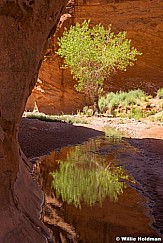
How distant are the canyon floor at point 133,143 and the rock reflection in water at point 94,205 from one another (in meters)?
0.24

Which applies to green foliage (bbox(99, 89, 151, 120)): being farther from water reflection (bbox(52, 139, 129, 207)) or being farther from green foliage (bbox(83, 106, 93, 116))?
water reflection (bbox(52, 139, 129, 207))

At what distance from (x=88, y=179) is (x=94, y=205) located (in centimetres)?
189

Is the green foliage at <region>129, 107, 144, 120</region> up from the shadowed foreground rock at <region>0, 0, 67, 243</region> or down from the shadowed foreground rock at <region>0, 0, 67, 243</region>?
down

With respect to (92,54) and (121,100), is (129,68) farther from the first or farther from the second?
(92,54)

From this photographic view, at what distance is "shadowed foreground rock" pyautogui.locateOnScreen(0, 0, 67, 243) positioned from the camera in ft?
11.1

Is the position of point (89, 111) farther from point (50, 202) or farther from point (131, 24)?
point (50, 202)

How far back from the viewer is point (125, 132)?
16.3m

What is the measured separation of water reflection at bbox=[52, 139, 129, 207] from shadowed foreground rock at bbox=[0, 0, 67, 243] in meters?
2.34

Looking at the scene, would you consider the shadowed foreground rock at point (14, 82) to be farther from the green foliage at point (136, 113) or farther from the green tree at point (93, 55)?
the green tree at point (93, 55)

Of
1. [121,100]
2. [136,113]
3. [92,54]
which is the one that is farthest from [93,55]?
[136,113]

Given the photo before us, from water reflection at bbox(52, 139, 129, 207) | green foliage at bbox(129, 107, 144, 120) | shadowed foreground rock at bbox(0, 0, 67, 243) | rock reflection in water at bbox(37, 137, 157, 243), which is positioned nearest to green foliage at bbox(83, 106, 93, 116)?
A: green foliage at bbox(129, 107, 144, 120)

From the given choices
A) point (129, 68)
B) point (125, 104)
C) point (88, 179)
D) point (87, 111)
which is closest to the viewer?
point (88, 179)

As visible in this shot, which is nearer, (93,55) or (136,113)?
(136,113)

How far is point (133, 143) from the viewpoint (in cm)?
1327
